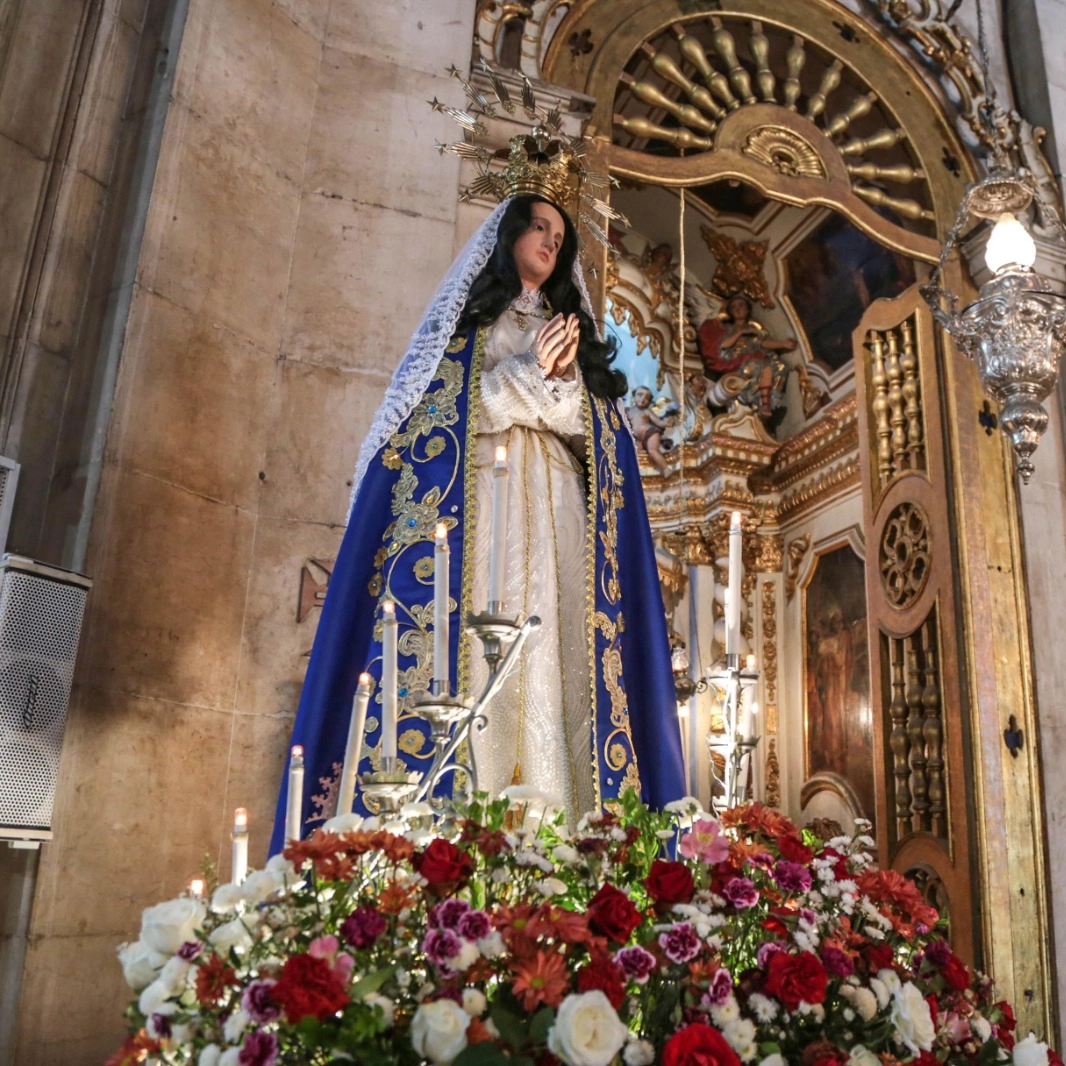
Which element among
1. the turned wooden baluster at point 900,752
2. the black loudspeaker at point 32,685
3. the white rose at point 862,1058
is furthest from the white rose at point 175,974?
the turned wooden baluster at point 900,752

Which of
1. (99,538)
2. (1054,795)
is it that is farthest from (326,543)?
(1054,795)

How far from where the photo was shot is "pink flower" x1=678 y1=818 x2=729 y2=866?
152cm

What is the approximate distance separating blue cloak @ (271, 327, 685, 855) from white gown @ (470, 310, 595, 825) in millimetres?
37

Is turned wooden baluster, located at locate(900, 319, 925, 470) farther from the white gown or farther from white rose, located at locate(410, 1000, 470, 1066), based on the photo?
white rose, located at locate(410, 1000, 470, 1066)

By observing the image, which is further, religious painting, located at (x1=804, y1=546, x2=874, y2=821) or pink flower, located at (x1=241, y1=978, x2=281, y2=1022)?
religious painting, located at (x1=804, y1=546, x2=874, y2=821)

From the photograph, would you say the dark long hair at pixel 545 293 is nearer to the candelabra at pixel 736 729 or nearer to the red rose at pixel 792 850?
the candelabra at pixel 736 729

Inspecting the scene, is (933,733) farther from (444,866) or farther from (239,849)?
(444,866)

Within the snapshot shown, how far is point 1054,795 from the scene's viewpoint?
4660 mm

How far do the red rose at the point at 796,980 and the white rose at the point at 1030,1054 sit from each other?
32cm

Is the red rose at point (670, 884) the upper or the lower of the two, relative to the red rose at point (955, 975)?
upper

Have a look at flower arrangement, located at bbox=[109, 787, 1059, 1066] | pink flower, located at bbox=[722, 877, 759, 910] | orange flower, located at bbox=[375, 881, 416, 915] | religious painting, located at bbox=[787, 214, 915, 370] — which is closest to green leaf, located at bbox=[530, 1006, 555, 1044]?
flower arrangement, located at bbox=[109, 787, 1059, 1066]

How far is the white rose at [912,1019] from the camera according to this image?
140 cm

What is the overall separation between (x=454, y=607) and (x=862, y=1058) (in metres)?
1.58

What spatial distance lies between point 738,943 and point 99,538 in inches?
88.6
